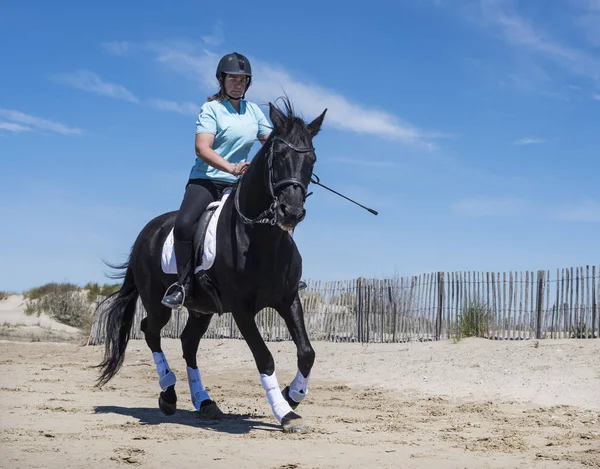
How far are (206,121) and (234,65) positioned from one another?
0.62 metres

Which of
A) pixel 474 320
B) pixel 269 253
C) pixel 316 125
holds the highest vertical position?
pixel 316 125

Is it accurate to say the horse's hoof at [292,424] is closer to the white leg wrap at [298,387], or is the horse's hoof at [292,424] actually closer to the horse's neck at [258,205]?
the white leg wrap at [298,387]

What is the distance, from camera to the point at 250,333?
6.98 meters

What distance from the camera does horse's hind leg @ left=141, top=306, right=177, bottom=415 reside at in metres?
8.42

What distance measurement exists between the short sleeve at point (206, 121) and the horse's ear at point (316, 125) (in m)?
1.27

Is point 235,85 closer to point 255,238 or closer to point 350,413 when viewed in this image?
point 255,238

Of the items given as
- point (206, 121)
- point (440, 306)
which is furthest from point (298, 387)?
point (440, 306)

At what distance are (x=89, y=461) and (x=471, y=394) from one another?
259 inches

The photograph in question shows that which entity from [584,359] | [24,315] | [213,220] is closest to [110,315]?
[213,220]

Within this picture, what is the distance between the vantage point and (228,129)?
7668mm

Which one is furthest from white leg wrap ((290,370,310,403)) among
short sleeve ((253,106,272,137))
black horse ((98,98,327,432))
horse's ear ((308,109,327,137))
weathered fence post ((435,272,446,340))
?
weathered fence post ((435,272,446,340))

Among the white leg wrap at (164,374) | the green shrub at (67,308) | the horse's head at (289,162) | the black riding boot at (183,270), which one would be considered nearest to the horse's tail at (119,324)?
the white leg wrap at (164,374)

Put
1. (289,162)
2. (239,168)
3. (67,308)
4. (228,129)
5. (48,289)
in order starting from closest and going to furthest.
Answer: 1. (289,162)
2. (239,168)
3. (228,129)
4. (67,308)
5. (48,289)

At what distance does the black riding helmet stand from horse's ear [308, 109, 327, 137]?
1226 millimetres
